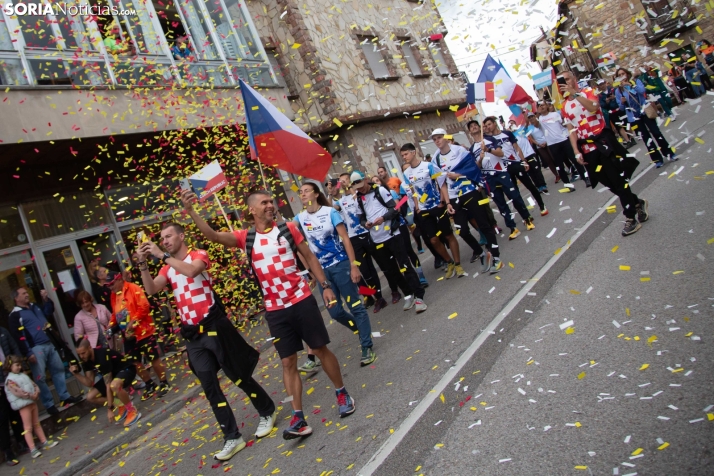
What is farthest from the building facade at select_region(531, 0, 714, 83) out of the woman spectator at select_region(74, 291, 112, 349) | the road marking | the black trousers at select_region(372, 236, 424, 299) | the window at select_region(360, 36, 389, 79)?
the woman spectator at select_region(74, 291, 112, 349)

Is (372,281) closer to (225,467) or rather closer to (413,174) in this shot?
(413,174)

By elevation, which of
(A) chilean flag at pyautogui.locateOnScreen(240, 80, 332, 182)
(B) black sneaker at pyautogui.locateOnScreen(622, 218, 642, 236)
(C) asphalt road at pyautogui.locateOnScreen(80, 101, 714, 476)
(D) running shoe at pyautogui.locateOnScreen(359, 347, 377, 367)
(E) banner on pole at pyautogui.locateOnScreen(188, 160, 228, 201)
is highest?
(E) banner on pole at pyautogui.locateOnScreen(188, 160, 228, 201)

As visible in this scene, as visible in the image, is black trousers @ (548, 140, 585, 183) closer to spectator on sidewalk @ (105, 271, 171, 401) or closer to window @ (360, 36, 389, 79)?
spectator on sidewalk @ (105, 271, 171, 401)

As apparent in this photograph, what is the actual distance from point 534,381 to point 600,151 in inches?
173

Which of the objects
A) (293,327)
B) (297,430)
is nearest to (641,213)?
(293,327)

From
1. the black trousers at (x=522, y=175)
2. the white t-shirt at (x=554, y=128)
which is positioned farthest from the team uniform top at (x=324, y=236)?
the white t-shirt at (x=554, y=128)

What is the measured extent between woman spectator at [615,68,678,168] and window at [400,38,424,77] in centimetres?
1143

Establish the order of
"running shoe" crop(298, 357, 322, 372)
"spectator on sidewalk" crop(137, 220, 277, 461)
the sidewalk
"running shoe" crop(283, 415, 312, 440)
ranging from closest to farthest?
"running shoe" crop(283, 415, 312, 440) → "spectator on sidewalk" crop(137, 220, 277, 461) → the sidewalk → "running shoe" crop(298, 357, 322, 372)

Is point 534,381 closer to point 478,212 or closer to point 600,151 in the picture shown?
point 478,212

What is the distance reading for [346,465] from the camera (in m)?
4.00

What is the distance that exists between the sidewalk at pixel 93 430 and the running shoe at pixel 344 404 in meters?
3.57

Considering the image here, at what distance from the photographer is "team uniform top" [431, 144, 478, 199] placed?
8430mm

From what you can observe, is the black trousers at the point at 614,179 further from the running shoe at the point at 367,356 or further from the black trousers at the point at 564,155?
the black trousers at the point at 564,155

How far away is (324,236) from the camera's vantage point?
6.74m
